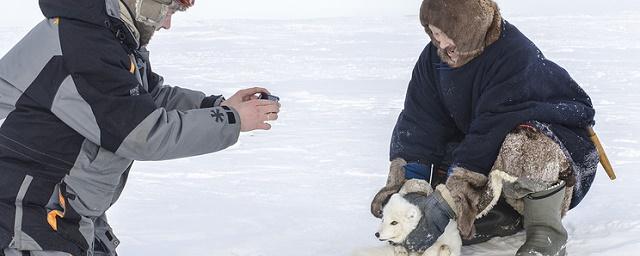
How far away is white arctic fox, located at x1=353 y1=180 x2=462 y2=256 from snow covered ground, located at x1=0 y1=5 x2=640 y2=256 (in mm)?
329

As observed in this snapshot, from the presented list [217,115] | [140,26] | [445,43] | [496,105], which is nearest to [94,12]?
[140,26]

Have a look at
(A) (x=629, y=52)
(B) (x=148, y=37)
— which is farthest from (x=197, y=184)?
(A) (x=629, y=52)

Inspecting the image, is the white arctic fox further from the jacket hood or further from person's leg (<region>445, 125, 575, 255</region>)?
the jacket hood

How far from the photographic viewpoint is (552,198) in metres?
2.67

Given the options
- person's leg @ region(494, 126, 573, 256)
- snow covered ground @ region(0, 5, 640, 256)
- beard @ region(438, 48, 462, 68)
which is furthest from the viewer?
snow covered ground @ region(0, 5, 640, 256)

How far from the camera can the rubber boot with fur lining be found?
105 inches

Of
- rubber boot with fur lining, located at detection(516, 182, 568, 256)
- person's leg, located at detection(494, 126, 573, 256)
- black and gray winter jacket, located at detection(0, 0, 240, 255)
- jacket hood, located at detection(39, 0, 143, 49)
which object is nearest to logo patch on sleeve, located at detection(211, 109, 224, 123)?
black and gray winter jacket, located at detection(0, 0, 240, 255)

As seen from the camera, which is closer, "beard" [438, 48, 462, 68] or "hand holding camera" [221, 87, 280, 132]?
"hand holding camera" [221, 87, 280, 132]

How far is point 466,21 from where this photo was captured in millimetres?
2605

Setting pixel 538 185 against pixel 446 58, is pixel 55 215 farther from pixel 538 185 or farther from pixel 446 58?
pixel 538 185

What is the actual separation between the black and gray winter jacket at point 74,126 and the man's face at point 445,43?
2.62 ft

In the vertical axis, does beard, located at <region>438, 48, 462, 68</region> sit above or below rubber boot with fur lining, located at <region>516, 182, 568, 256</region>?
above

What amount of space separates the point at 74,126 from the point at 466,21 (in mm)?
1329

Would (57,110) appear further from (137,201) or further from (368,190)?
(368,190)
